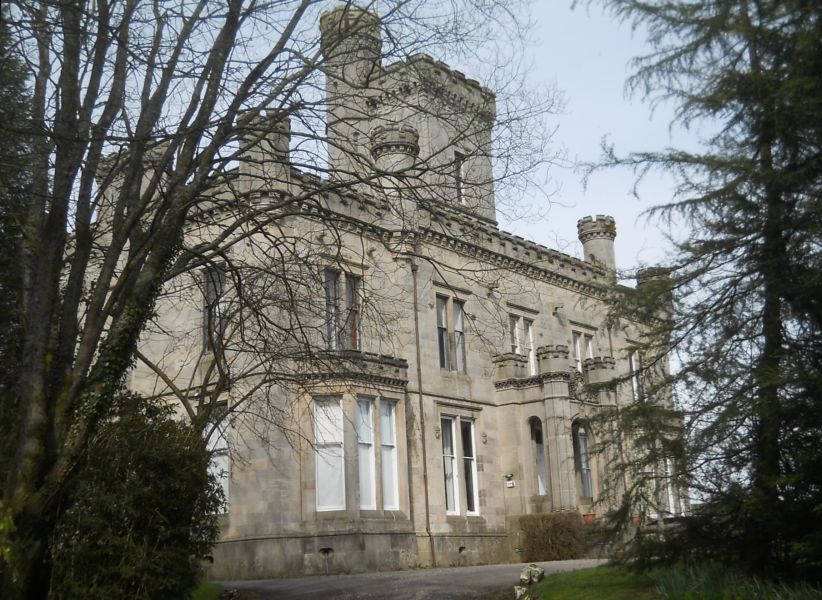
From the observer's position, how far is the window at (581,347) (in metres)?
33.4

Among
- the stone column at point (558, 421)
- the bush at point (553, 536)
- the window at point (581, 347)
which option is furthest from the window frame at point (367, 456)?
the window at point (581, 347)

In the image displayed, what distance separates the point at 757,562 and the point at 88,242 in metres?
8.70

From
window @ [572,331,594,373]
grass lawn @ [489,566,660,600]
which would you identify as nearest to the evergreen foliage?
grass lawn @ [489,566,660,600]

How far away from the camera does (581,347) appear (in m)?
33.7

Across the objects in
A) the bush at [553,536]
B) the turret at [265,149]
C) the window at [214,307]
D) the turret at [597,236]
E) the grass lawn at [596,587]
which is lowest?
the grass lawn at [596,587]

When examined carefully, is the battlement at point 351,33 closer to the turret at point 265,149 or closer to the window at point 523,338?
the turret at point 265,149

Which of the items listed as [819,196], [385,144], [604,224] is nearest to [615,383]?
[819,196]

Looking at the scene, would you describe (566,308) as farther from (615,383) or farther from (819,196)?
(819,196)

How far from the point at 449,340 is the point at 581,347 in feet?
25.7

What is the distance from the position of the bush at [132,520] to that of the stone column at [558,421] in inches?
621

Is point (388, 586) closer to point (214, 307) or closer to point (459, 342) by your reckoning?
point (214, 307)

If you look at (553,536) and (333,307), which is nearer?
(333,307)

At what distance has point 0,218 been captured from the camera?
1380 cm

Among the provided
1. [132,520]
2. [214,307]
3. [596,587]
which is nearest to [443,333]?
[214,307]
